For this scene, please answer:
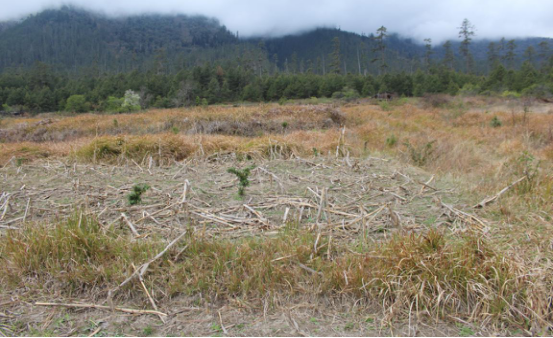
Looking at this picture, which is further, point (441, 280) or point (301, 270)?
point (301, 270)

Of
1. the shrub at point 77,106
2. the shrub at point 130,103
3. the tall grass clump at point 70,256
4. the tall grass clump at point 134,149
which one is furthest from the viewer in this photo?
the shrub at point 77,106

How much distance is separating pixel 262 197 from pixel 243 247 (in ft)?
3.57

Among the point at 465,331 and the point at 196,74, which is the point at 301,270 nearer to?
the point at 465,331

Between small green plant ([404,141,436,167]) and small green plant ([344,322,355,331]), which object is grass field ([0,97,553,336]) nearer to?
small green plant ([344,322,355,331])

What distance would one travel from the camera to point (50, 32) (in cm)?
13375

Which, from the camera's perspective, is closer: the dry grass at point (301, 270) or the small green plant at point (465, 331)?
the small green plant at point (465, 331)

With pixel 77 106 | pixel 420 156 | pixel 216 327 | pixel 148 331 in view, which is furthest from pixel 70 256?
pixel 77 106

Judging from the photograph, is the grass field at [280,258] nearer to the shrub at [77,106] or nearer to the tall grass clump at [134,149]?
the tall grass clump at [134,149]

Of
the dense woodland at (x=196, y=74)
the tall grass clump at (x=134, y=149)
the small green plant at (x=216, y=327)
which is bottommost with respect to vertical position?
the small green plant at (x=216, y=327)

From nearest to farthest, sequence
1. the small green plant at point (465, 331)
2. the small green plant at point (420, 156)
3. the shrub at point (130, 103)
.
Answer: the small green plant at point (465, 331) < the small green plant at point (420, 156) < the shrub at point (130, 103)

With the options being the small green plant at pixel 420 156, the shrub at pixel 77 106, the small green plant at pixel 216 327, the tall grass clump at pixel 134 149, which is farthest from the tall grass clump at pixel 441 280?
the shrub at pixel 77 106

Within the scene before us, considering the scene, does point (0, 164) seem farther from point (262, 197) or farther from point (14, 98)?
point (14, 98)

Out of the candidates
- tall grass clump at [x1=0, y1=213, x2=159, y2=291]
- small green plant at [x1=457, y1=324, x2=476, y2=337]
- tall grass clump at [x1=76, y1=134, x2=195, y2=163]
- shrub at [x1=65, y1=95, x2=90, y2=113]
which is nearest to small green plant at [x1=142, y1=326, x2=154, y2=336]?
tall grass clump at [x1=0, y1=213, x2=159, y2=291]

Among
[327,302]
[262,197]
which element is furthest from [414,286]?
[262,197]
